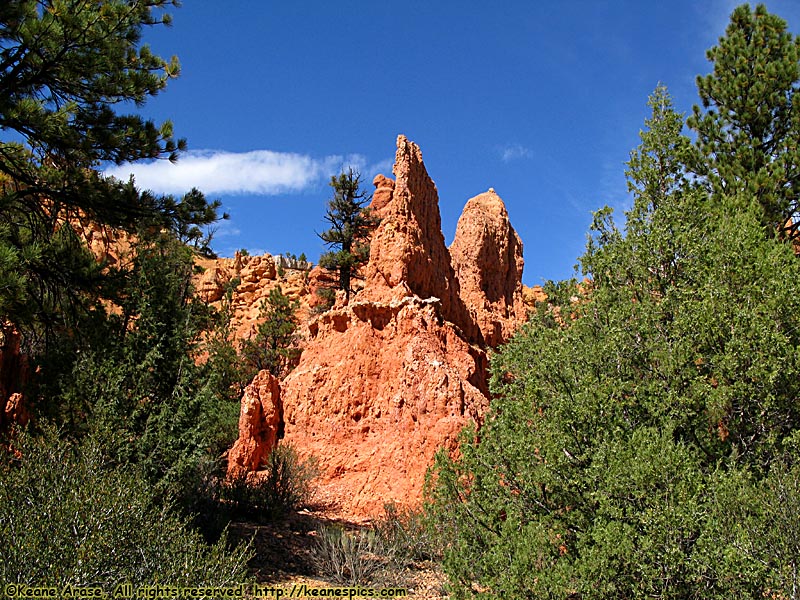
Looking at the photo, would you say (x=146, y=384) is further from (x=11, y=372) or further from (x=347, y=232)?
(x=347, y=232)

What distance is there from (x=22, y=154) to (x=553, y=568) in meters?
9.35

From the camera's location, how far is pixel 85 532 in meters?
5.70

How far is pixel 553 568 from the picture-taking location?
6465 millimetres

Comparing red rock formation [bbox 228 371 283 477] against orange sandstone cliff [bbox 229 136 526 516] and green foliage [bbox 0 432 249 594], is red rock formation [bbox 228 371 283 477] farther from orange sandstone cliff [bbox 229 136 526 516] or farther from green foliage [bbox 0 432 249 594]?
green foliage [bbox 0 432 249 594]

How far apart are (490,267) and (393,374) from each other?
11.2m

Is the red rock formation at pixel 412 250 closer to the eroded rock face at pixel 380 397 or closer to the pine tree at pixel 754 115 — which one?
the eroded rock face at pixel 380 397

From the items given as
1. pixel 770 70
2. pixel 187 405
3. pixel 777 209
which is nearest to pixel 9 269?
pixel 187 405

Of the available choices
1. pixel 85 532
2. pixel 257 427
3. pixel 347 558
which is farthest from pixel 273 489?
pixel 85 532

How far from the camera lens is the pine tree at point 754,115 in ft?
39.6

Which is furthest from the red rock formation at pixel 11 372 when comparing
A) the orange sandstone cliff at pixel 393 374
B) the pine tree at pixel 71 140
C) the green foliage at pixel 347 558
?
the orange sandstone cliff at pixel 393 374

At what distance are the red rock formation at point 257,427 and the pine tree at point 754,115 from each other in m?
11.2

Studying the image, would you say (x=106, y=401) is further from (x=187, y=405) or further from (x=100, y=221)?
(x=100, y=221)

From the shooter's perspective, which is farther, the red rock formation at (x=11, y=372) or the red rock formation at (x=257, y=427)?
the red rock formation at (x=257, y=427)

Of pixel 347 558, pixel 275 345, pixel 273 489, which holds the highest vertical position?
pixel 275 345
